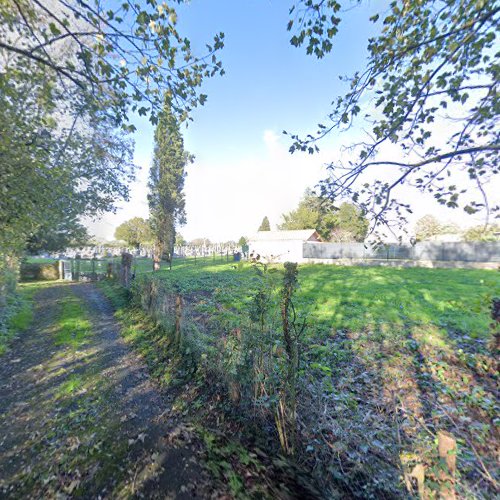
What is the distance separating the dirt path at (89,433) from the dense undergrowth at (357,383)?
Result: 59cm

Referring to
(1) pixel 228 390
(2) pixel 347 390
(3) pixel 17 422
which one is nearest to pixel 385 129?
(2) pixel 347 390

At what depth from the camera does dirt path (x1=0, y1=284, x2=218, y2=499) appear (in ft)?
8.29

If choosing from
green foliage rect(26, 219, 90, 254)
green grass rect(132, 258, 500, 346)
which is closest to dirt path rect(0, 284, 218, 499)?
green grass rect(132, 258, 500, 346)

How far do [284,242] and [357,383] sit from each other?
2763 centimetres

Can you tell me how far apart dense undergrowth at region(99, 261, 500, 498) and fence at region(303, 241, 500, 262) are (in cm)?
1882

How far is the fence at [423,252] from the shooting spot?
23.2 metres

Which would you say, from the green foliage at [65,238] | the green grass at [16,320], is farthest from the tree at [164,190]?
the green grass at [16,320]

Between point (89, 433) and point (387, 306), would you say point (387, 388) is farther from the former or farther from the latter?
point (387, 306)

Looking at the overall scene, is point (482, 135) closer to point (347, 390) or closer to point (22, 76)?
point (347, 390)

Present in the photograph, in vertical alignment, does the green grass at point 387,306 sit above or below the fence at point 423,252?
below

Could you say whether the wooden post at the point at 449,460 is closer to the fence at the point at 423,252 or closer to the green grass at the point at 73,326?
the green grass at the point at 73,326

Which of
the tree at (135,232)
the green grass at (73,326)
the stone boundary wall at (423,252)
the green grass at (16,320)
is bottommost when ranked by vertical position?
the green grass at (73,326)

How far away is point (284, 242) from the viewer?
103 feet

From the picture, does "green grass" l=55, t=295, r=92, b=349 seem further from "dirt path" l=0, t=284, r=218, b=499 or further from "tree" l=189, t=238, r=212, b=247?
"tree" l=189, t=238, r=212, b=247
